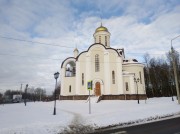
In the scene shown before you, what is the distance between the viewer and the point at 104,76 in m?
37.1

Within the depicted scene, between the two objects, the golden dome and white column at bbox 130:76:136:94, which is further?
the golden dome

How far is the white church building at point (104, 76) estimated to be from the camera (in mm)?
36000

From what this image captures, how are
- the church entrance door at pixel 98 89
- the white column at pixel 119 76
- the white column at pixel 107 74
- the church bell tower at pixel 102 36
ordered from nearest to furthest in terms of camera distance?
the white column at pixel 119 76 → the white column at pixel 107 74 → the church entrance door at pixel 98 89 → the church bell tower at pixel 102 36

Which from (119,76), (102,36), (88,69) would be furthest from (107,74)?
(102,36)

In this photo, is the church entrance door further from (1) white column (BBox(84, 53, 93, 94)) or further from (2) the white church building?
(1) white column (BBox(84, 53, 93, 94))

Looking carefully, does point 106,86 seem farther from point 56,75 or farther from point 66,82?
point 56,75

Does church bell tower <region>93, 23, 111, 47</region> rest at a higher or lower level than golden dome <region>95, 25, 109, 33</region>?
lower

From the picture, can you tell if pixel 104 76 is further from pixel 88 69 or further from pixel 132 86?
pixel 132 86

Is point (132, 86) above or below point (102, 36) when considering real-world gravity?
below

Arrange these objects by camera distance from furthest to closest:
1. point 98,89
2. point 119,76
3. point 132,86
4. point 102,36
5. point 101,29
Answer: point 101,29 < point 102,36 < point 98,89 < point 119,76 < point 132,86

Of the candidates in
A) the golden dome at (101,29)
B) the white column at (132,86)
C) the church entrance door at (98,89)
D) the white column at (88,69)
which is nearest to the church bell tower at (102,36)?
the golden dome at (101,29)

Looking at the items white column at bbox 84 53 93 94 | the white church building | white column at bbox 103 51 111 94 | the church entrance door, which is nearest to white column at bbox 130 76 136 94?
the white church building

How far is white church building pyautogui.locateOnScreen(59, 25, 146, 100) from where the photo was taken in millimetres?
36000

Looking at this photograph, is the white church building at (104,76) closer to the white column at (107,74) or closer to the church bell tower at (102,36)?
the white column at (107,74)
